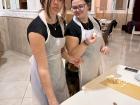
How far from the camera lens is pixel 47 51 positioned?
1095 millimetres

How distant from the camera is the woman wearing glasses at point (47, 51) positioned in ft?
3.23

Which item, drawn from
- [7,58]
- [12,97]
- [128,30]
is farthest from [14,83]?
[128,30]

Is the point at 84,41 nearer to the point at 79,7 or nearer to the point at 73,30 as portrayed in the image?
the point at 73,30

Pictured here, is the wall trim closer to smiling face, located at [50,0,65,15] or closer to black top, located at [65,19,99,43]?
black top, located at [65,19,99,43]

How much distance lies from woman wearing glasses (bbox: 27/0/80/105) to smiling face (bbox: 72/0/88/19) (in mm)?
148

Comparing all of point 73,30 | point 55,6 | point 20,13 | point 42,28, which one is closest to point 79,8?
point 73,30

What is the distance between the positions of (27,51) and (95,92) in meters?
3.05

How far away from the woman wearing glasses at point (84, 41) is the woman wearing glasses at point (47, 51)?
11 centimetres

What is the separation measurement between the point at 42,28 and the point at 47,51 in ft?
0.51

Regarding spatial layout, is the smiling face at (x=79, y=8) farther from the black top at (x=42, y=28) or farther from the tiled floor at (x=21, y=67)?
the tiled floor at (x=21, y=67)

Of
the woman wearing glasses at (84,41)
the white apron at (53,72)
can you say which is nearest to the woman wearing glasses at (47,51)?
the white apron at (53,72)

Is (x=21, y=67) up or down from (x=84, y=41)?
down

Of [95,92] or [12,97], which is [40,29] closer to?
[95,92]

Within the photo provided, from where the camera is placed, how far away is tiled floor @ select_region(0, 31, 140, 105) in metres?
2.50
